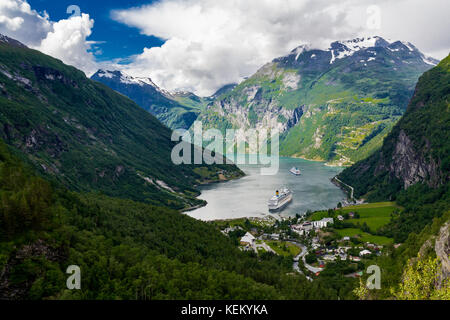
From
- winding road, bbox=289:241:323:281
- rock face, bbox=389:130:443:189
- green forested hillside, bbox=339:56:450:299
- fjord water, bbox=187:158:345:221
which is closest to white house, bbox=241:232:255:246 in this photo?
winding road, bbox=289:241:323:281

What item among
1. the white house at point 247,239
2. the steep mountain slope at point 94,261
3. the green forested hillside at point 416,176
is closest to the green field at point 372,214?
the green forested hillside at point 416,176

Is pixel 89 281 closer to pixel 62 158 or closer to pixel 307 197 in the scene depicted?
pixel 62 158

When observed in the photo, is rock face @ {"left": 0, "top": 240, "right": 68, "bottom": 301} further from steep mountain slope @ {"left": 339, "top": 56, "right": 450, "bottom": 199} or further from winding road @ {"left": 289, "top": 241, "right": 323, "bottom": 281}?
steep mountain slope @ {"left": 339, "top": 56, "right": 450, "bottom": 199}

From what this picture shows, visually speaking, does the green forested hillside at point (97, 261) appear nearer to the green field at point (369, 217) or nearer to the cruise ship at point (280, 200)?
the green field at point (369, 217)

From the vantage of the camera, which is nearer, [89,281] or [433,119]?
[89,281]

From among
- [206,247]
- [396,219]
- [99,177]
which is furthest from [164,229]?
[99,177]
